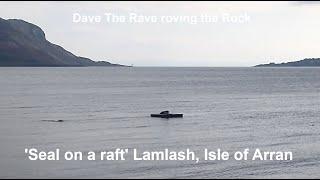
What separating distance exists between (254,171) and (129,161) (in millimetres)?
10645

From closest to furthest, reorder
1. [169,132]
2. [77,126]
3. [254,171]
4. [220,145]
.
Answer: [254,171] < [220,145] < [169,132] < [77,126]

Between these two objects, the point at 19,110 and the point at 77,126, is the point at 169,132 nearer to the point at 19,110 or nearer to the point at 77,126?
the point at 77,126

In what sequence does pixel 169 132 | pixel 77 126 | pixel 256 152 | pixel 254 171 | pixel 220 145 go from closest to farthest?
pixel 254 171
pixel 256 152
pixel 220 145
pixel 169 132
pixel 77 126

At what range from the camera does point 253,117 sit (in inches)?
3647

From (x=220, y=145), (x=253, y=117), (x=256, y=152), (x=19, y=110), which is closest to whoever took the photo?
(x=256, y=152)

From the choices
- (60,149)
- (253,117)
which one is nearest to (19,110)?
(253,117)

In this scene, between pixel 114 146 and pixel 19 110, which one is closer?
pixel 114 146

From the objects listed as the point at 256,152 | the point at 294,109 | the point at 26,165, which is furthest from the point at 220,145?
the point at 294,109

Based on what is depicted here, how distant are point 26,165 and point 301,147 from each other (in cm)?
2768

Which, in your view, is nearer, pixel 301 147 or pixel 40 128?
pixel 301 147

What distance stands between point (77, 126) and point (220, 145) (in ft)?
79.1

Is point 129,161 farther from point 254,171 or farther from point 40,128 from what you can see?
point 40,128

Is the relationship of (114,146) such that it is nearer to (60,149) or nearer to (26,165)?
(60,149)

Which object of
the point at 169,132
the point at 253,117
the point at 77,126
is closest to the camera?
the point at 169,132
